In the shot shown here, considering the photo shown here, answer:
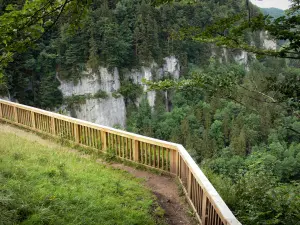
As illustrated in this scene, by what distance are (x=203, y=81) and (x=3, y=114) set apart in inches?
330

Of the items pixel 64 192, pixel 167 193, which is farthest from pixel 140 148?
pixel 64 192

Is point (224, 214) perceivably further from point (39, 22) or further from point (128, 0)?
point (128, 0)

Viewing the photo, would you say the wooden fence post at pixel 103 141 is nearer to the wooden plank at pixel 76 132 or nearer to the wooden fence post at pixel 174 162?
the wooden plank at pixel 76 132

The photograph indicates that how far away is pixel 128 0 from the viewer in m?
66.6

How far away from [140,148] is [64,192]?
2.82 m

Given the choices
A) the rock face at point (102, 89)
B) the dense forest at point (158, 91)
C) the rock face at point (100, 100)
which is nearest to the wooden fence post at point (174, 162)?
the dense forest at point (158, 91)

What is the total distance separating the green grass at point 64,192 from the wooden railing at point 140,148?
0.81 meters

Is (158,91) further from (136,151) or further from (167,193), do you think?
(167,193)

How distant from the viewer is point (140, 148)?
25.8 feet

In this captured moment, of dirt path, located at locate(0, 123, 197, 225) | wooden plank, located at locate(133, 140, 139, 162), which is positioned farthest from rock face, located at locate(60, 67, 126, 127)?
dirt path, located at locate(0, 123, 197, 225)

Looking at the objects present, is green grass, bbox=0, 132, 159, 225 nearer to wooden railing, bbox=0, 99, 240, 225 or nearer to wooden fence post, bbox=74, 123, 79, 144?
wooden railing, bbox=0, 99, 240, 225

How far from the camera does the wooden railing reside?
4.79 meters

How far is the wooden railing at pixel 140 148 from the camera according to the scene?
4789 millimetres

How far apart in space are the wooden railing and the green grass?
2.65ft
